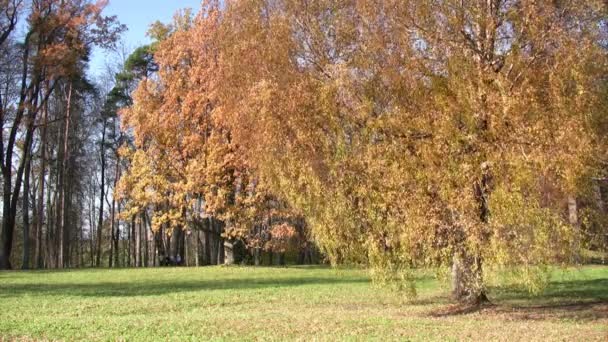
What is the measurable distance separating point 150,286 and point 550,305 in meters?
12.5

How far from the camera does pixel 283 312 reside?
540 inches

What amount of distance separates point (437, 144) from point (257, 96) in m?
4.25

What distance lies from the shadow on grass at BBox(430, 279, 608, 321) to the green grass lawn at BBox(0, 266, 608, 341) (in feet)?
0.08

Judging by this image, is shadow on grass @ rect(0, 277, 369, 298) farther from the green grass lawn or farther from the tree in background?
the tree in background

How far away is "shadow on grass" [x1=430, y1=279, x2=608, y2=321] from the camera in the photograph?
13.2 m

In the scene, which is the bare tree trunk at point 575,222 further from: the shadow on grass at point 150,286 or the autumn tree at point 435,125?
the shadow on grass at point 150,286

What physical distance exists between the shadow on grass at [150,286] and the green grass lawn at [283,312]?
0.11 ft

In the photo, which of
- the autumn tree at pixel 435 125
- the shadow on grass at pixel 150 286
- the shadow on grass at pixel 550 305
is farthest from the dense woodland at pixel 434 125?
the shadow on grass at pixel 150 286

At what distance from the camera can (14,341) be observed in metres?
9.29

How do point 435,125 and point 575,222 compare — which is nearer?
point 575,222

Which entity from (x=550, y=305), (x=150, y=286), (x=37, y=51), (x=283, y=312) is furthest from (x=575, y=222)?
(x=37, y=51)

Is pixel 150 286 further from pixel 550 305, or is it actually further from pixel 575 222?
pixel 575 222

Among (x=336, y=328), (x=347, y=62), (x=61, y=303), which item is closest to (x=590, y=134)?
(x=347, y=62)

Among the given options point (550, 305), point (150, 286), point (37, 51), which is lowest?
point (550, 305)
